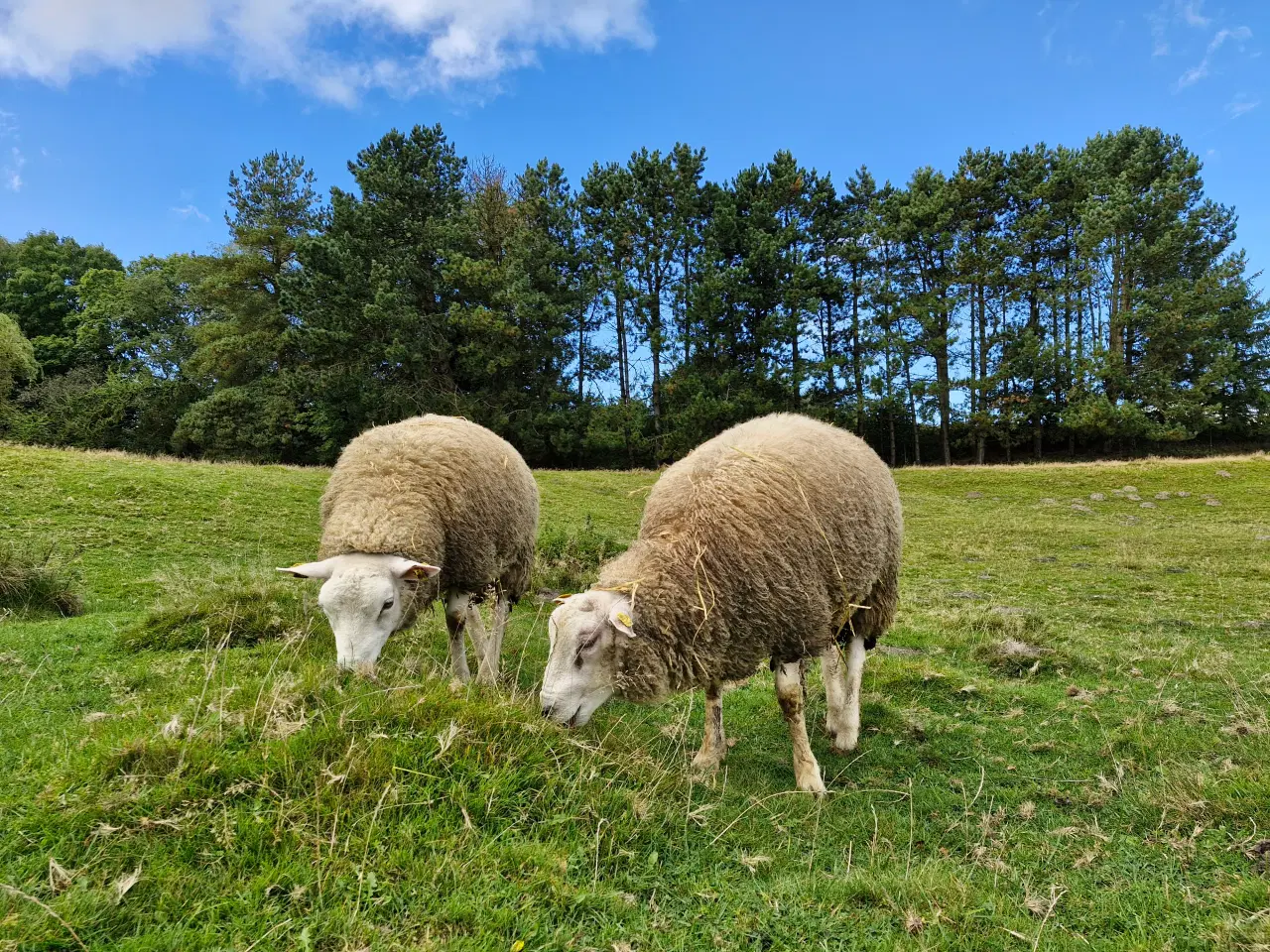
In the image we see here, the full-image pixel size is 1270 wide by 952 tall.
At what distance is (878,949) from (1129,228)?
5447 cm

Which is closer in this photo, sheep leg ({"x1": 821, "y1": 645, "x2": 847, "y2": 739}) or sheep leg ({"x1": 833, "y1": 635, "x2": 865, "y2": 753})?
sheep leg ({"x1": 833, "y1": 635, "x2": 865, "y2": 753})

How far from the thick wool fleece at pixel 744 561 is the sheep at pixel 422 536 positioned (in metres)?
1.61

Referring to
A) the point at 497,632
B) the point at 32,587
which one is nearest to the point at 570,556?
the point at 497,632

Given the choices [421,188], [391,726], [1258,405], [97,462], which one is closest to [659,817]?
[391,726]

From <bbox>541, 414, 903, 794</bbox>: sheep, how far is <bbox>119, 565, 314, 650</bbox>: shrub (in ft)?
9.02

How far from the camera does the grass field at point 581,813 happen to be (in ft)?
7.71

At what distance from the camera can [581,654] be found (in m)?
3.92

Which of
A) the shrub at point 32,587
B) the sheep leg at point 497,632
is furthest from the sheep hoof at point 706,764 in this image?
the shrub at point 32,587

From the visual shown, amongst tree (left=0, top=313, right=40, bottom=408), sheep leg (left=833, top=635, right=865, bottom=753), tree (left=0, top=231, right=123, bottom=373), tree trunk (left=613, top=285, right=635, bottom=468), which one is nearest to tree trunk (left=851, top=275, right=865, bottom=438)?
tree trunk (left=613, top=285, right=635, bottom=468)

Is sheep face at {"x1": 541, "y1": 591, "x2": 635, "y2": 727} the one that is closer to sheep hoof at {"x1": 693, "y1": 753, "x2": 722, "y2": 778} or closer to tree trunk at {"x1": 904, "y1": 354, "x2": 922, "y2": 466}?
sheep hoof at {"x1": 693, "y1": 753, "x2": 722, "y2": 778}

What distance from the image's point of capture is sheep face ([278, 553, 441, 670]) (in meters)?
4.46

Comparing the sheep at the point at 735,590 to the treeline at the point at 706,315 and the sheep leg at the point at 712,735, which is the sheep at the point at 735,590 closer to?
the sheep leg at the point at 712,735

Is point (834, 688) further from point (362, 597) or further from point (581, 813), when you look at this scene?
point (362, 597)

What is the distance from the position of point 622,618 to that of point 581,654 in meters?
0.37
